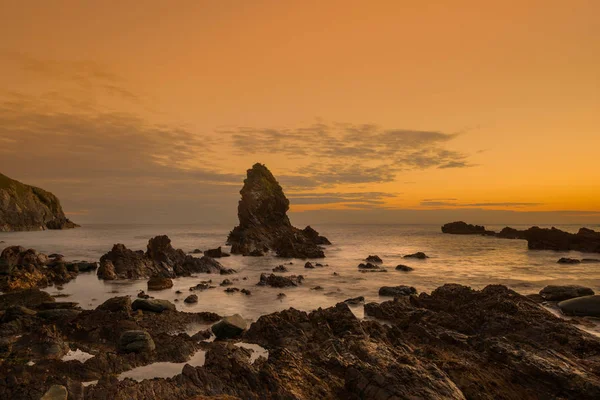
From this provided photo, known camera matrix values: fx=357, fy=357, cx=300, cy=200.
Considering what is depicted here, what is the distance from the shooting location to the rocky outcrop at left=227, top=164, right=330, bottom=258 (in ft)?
262

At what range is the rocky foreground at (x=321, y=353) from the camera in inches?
392

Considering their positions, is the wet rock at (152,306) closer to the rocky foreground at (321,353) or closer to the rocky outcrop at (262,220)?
the rocky foreground at (321,353)

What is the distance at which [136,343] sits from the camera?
1491 centimetres

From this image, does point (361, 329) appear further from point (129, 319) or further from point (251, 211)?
→ point (251, 211)

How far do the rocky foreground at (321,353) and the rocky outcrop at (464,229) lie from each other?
167327 mm

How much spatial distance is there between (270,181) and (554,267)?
6738 centimetres

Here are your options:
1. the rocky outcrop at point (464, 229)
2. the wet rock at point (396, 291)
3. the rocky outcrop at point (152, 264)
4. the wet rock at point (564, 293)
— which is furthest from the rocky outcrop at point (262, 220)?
the rocky outcrop at point (464, 229)

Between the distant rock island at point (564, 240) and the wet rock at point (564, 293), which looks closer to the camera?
the wet rock at point (564, 293)

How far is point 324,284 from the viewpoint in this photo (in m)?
38.3

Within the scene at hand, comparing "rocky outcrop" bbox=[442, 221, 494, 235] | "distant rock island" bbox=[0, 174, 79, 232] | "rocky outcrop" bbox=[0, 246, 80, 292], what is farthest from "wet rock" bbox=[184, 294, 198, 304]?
"distant rock island" bbox=[0, 174, 79, 232]

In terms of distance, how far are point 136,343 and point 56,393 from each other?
540 cm

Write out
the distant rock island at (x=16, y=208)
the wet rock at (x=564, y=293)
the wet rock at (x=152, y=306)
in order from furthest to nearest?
1. the distant rock island at (x=16, y=208)
2. the wet rock at (x=564, y=293)
3. the wet rock at (x=152, y=306)

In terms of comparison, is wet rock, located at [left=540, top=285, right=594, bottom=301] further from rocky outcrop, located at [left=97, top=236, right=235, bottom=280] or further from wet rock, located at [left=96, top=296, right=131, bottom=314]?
rocky outcrop, located at [left=97, top=236, right=235, bottom=280]

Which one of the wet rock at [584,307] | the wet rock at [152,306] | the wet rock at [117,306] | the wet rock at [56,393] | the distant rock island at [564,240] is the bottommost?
the distant rock island at [564,240]
